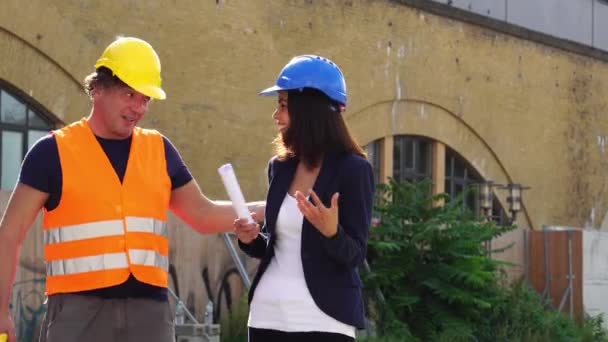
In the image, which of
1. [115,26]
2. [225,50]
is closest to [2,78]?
[115,26]

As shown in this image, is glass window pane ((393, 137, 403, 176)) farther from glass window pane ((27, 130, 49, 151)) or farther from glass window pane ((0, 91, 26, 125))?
glass window pane ((0, 91, 26, 125))

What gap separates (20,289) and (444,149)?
11.8m

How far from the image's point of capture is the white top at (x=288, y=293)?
15.3 ft

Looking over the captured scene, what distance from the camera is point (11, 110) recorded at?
1488cm

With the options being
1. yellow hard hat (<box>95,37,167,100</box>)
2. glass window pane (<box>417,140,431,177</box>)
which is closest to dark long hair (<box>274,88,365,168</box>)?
yellow hard hat (<box>95,37,167,100</box>)

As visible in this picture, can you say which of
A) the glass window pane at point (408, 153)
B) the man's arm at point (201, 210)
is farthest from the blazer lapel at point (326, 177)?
the glass window pane at point (408, 153)

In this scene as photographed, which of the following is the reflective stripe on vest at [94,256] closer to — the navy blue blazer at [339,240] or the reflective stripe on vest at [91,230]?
the reflective stripe on vest at [91,230]

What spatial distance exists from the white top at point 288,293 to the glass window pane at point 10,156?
423 inches

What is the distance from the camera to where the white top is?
15.3 ft

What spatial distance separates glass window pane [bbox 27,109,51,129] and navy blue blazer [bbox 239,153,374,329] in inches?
418

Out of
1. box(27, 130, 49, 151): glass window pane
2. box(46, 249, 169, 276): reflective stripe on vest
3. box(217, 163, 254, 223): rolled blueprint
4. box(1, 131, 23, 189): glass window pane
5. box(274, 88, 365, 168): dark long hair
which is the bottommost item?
box(46, 249, 169, 276): reflective stripe on vest

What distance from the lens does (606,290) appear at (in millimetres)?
19406

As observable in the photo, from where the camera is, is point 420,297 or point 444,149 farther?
point 444,149

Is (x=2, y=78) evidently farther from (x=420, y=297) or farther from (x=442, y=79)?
(x=442, y=79)
